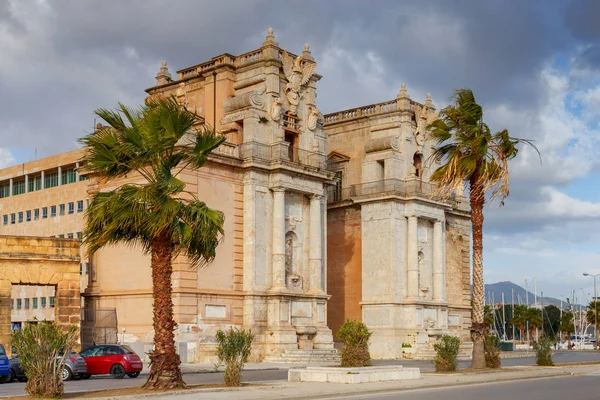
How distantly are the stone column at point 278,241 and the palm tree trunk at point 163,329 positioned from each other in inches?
866

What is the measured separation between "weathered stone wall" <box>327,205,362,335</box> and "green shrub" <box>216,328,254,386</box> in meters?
31.3

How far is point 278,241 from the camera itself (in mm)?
48875

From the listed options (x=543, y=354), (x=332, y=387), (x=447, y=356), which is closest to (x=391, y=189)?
(x=543, y=354)

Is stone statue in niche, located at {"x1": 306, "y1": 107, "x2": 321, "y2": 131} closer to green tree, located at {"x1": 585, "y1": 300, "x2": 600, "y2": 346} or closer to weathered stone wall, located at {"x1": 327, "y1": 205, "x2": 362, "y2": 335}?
weathered stone wall, located at {"x1": 327, "y1": 205, "x2": 362, "y2": 335}

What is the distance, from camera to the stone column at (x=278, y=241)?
1916 inches

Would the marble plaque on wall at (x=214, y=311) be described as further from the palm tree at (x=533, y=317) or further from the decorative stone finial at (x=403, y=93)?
the palm tree at (x=533, y=317)

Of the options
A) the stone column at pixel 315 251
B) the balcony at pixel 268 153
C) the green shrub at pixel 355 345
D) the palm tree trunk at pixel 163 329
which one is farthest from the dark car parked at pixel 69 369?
the stone column at pixel 315 251

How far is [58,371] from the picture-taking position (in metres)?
22.9

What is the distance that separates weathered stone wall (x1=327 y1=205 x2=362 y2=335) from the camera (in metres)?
59.5

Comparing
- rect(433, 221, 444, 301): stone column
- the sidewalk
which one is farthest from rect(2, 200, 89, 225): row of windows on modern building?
the sidewalk

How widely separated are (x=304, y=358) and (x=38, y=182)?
37.8m

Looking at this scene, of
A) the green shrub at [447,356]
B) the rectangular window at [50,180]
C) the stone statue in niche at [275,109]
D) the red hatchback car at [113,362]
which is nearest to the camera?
the red hatchback car at [113,362]

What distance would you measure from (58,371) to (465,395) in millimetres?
11560

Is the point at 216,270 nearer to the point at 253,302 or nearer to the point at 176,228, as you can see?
the point at 253,302
